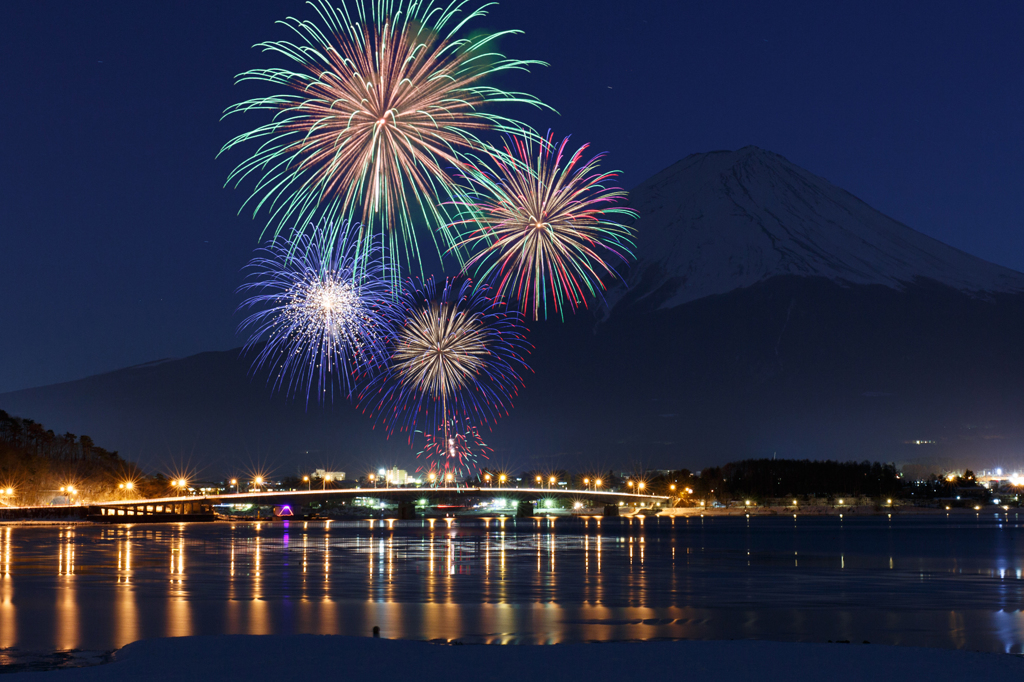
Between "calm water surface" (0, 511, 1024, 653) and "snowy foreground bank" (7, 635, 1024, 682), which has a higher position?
"snowy foreground bank" (7, 635, 1024, 682)

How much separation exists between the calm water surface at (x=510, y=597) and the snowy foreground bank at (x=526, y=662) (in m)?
2.71

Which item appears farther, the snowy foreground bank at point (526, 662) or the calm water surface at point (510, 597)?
the calm water surface at point (510, 597)

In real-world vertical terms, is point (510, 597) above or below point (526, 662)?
below

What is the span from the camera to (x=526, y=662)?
2120 cm

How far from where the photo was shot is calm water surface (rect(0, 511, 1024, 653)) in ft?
89.1

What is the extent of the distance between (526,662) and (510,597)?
1539 centimetres

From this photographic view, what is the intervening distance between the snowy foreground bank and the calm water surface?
271 centimetres

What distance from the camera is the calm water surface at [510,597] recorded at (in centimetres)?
2716

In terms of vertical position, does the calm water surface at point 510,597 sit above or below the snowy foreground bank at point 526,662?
below

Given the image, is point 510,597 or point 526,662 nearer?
point 526,662

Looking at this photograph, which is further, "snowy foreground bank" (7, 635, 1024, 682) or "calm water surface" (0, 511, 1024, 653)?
"calm water surface" (0, 511, 1024, 653)

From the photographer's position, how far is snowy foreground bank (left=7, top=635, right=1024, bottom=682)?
19688 millimetres

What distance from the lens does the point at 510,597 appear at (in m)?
36.4

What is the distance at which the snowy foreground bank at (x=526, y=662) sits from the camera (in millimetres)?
19688
